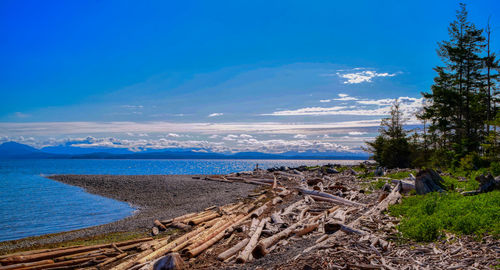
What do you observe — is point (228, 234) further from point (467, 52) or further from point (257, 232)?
point (467, 52)

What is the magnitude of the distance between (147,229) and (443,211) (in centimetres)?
1305

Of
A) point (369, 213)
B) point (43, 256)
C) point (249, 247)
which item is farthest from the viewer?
point (369, 213)

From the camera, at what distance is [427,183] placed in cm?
1433

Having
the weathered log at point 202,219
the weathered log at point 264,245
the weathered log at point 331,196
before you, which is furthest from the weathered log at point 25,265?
the weathered log at point 331,196

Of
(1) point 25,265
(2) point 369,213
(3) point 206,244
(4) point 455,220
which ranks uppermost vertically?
(4) point 455,220

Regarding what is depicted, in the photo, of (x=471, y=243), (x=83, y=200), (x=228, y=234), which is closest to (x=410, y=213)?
(x=471, y=243)

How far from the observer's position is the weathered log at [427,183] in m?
14.1

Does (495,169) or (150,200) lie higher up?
(495,169)

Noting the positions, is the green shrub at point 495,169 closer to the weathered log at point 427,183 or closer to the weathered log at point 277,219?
the weathered log at point 427,183

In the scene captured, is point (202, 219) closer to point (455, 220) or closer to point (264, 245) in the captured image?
point (264, 245)

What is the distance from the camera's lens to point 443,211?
937cm

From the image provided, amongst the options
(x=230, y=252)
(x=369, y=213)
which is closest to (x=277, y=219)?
(x=369, y=213)

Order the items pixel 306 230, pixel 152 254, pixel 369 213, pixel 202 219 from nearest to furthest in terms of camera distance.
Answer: pixel 152 254 < pixel 306 230 < pixel 369 213 < pixel 202 219

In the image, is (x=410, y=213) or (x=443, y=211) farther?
(x=410, y=213)
